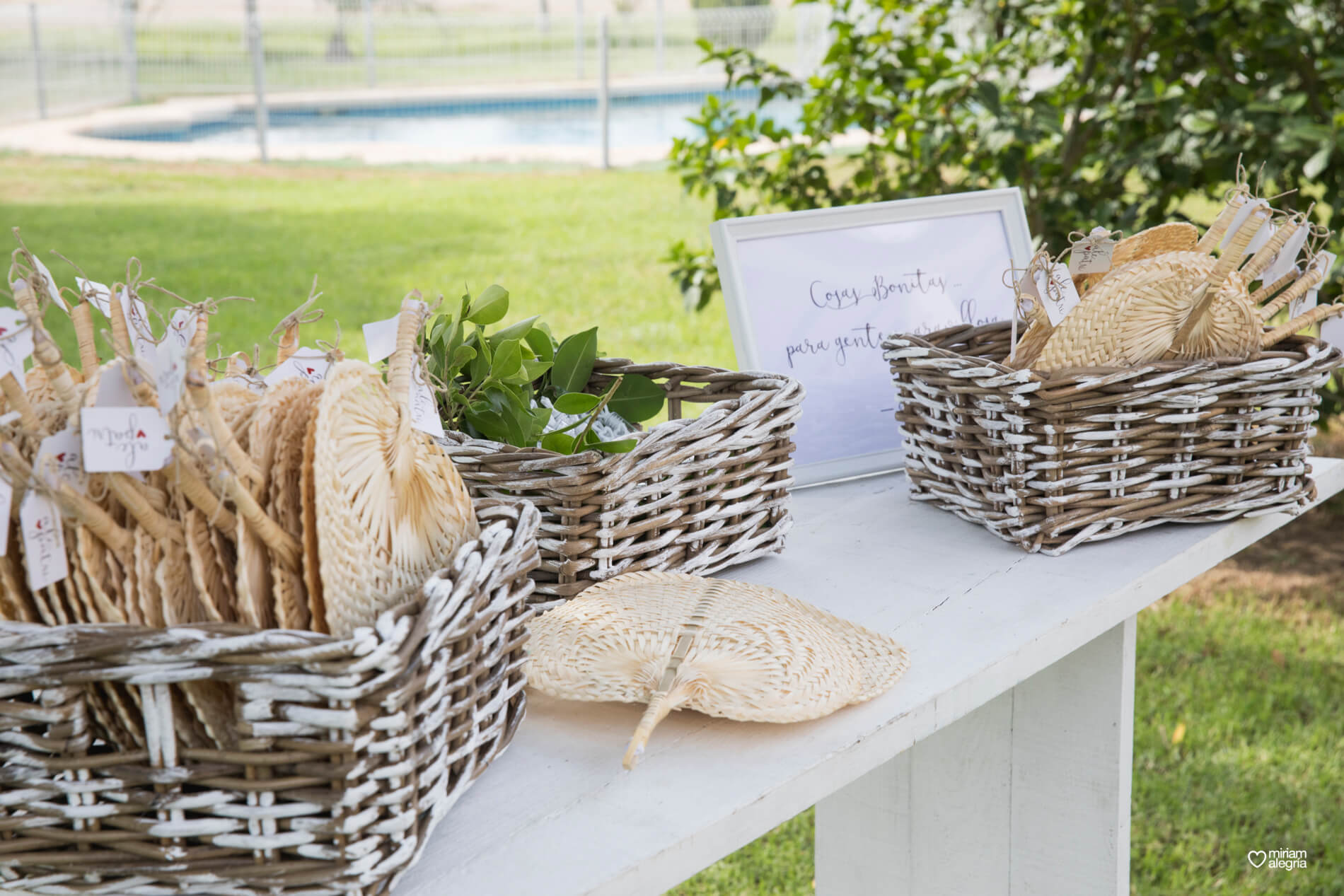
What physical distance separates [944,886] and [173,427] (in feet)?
3.29

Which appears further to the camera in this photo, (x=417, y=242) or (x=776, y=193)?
(x=417, y=242)

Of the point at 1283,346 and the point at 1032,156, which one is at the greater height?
the point at 1032,156

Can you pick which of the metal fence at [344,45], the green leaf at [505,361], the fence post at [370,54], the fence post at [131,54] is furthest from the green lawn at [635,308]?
the fence post at [370,54]

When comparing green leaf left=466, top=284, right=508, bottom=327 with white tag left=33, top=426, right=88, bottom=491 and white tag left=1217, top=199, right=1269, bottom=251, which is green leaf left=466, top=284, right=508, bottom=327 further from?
white tag left=1217, top=199, right=1269, bottom=251

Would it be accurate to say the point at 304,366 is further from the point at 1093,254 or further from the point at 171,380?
the point at 1093,254

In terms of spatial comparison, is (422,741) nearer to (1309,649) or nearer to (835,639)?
(835,639)

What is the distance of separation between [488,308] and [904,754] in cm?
65

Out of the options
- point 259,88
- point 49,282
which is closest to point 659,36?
point 259,88

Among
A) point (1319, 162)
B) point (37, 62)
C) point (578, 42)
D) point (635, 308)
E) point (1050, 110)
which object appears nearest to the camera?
point (1319, 162)

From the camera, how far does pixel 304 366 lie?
2.30 ft

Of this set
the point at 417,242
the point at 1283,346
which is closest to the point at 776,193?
the point at 1283,346

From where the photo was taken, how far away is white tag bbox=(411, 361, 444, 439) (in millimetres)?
668

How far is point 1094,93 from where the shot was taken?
7.73ft

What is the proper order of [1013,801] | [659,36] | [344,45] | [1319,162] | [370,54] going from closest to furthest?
[1013,801]
[1319,162]
[370,54]
[659,36]
[344,45]
